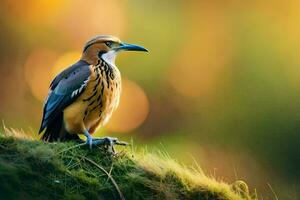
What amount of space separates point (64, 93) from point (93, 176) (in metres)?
0.89

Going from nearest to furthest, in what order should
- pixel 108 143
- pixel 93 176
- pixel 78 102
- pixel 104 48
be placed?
pixel 93 176 → pixel 108 143 → pixel 78 102 → pixel 104 48

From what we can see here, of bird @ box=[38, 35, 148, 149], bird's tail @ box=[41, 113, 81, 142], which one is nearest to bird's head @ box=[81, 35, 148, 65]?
bird @ box=[38, 35, 148, 149]

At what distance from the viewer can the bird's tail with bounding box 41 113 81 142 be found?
494 cm

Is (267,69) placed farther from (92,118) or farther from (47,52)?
(92,118)

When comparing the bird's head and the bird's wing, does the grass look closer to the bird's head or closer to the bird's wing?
the bird's wing

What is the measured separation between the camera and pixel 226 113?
25.2ft

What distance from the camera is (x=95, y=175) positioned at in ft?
13.6

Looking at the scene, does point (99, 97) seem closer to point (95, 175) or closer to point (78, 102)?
point (78, 102)

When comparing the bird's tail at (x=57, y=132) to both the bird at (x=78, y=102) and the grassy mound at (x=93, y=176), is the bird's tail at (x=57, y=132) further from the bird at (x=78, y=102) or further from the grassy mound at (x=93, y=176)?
the grassy mound at (x=93, y=176)

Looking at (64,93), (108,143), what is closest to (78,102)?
(64,93)

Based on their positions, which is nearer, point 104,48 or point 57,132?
point 57,132

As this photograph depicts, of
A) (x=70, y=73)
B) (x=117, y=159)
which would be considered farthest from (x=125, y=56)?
(x=117, y=159)

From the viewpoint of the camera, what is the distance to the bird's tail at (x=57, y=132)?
494 cm

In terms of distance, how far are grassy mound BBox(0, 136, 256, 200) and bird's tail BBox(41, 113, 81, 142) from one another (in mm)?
660
